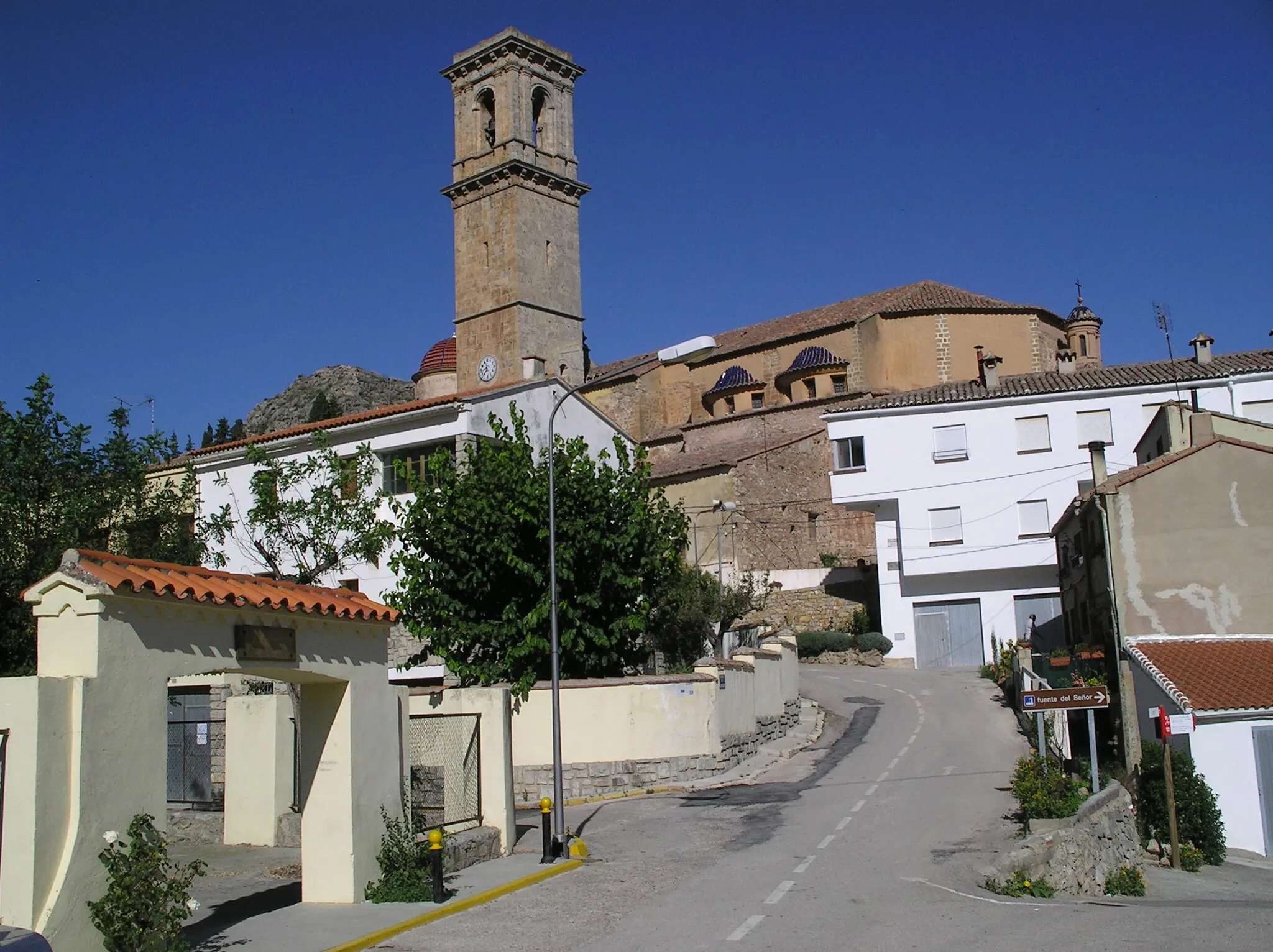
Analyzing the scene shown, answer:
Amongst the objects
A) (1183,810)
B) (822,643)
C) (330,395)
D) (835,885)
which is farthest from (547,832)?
(330,395)

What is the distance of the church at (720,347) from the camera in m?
52.2

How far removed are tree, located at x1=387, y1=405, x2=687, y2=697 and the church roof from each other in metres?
28.7

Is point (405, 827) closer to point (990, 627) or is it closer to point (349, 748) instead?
point (349, 748)

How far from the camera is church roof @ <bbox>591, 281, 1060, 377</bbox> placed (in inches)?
2293

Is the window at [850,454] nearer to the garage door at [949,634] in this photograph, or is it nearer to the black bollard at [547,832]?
the garage door at [949,634]

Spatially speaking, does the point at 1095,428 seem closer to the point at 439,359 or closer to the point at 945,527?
the point at 945,527

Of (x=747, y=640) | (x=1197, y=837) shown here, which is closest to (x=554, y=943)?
(x=1197, y=837)

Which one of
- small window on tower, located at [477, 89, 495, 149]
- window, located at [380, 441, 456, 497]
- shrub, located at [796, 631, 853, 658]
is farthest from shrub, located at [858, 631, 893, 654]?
small window on tower, located at [477, 89, 495, 149]

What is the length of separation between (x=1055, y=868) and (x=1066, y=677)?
12.0m

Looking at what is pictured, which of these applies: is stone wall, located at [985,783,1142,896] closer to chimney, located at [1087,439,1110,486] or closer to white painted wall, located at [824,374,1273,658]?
chimney, located at [1087,439,1110,486]

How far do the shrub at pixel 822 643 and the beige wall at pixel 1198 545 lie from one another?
18638 mm

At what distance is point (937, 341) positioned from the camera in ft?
190

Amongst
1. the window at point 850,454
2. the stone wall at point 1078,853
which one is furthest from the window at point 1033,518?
the stone wall at point 1078,853

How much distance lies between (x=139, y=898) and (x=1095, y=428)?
120ft
